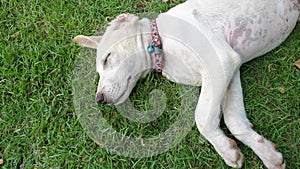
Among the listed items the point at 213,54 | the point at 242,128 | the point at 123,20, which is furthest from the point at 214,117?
the point at 123,20

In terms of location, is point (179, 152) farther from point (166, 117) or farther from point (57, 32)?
point (57, 32)

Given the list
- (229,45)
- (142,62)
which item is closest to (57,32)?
(142,62)

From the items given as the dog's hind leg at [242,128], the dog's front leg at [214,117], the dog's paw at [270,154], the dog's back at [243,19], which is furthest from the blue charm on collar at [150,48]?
the dog's paw at [270,154]

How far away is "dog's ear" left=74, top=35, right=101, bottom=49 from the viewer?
316 cm

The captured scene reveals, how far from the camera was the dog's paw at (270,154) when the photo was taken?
279 cm

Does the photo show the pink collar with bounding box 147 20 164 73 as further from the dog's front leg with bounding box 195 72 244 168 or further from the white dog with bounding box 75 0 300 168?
the dog's front leg with bounding box 195 72 244 168

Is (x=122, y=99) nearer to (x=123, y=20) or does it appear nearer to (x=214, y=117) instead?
(x=123, y=20)

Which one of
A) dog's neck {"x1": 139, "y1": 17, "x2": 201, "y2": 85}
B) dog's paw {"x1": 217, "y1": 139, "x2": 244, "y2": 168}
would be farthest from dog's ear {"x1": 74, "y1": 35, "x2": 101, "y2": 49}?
dog's paw {"x1": 217, "y1": 139, "x2": 244, "y2": 168}

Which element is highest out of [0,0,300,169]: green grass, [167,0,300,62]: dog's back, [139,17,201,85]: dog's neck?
[167,0,300,62]: dog's back

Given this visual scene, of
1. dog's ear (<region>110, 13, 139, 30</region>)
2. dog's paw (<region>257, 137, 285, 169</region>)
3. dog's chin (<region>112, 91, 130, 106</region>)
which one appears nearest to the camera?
dog's paw (<region>257, 137, 285, 169</region>)

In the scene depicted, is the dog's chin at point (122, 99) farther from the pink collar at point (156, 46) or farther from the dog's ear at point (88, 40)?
the dog's ear at point (88, 40)

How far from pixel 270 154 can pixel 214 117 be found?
51 cm

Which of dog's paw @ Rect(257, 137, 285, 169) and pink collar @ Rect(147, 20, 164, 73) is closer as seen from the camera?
dog's paw @ Rect(257, 137, 285, 169)

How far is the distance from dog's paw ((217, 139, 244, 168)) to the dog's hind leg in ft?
0.35
